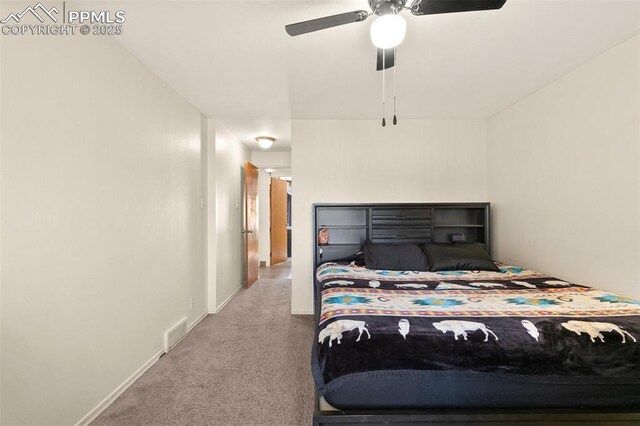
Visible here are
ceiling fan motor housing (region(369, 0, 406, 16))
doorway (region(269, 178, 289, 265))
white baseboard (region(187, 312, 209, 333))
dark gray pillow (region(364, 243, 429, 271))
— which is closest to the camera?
ceiling fan motor housing (region(369, 0, 406, 16))

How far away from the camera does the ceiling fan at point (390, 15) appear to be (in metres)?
1.46

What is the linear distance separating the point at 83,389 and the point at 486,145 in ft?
15.0

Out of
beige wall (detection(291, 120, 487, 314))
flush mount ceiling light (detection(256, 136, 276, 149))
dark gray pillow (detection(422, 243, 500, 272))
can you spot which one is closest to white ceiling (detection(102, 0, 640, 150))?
beige wall (detection(291, 120, 487, 314))

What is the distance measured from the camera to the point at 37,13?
5.36 feet

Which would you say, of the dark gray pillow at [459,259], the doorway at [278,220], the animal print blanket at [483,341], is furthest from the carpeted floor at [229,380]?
the doorway at [278,220]

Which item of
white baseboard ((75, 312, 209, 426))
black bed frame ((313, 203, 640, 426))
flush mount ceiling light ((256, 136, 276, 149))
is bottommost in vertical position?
white baseboard ((75, 312, 209, 426))

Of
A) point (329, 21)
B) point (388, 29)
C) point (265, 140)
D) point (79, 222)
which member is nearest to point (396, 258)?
point (388, 29)

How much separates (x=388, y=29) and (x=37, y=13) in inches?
73.1

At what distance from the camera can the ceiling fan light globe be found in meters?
1.53

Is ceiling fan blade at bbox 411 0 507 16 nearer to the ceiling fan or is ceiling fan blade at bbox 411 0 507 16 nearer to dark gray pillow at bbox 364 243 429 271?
the ceiling fan

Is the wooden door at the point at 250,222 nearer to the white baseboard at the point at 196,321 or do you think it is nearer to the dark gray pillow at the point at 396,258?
the white baseboard at the point at 196,321

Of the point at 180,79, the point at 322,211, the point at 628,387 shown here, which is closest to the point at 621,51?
the point at 628,387

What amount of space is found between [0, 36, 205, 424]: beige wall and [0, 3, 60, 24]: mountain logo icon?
0.32 feet

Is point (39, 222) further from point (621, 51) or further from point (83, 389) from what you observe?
point (621, 51)
